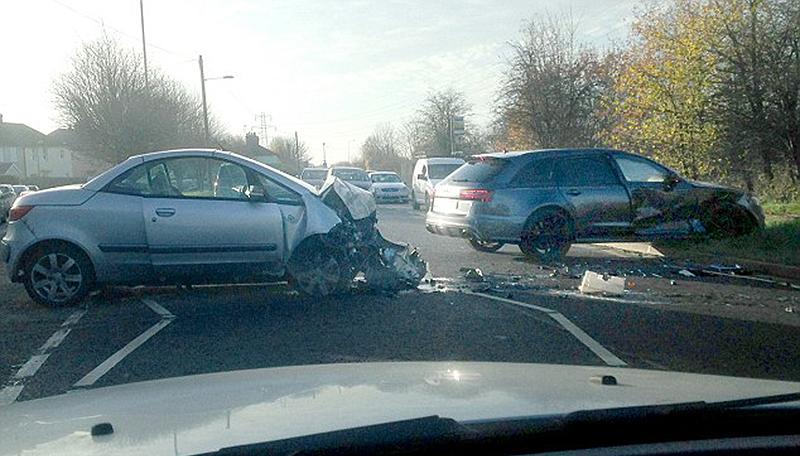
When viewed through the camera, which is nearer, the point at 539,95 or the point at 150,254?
the point at 150,254

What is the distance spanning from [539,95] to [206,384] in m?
30.2

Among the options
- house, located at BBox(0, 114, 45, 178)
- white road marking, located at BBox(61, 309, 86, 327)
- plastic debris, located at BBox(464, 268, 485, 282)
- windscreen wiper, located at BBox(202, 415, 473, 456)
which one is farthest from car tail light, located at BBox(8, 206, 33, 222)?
house, located at BBox(0, 114, 45, 178)

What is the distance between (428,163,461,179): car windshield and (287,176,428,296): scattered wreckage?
16.5 meters

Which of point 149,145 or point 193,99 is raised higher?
point 193,99

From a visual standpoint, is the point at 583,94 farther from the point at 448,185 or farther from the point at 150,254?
the point at 150,254

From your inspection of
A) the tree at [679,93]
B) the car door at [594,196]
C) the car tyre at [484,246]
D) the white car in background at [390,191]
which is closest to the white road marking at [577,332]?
the car door at [594,196]

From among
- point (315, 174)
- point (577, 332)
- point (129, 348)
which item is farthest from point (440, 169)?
point (129, 348)

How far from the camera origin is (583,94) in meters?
33.9

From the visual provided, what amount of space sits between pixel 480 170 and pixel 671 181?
298 centimetres

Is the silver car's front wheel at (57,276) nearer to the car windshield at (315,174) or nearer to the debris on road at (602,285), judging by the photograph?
the debris on road at (602,285)

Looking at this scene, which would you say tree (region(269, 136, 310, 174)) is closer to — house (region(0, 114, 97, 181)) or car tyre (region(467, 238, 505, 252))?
house (region(0, 114, 97, 181))

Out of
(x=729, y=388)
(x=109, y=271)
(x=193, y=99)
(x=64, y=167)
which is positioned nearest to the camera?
(x=729, y=388)

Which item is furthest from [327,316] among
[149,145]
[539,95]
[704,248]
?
[149,145]

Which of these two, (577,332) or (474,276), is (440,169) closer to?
(474,276)
